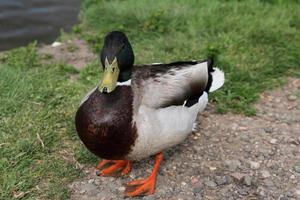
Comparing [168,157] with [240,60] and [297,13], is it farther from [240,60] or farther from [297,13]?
[297,13]

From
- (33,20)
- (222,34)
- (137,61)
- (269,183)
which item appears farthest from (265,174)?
(33,20)

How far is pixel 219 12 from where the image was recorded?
588 cm

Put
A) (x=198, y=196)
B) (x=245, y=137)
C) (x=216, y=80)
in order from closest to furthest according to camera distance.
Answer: (x=198, y=196)
(x=216, y=80)
(x=245, y=137)

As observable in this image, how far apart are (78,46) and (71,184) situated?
2368 mm

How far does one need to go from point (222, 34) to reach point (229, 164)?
2.09m

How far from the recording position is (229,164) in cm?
362

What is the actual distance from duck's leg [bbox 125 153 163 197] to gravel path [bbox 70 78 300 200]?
4 cm

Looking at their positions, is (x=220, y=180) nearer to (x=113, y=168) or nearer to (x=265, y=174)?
(x=265, y=174)

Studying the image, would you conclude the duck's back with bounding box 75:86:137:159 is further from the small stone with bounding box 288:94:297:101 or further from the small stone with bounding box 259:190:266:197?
the small stone with bounding box 288:94:297:101

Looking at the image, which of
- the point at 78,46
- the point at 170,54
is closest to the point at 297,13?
the point at 170,54

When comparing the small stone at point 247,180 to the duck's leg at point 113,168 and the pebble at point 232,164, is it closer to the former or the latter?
the pebble at point 232,164

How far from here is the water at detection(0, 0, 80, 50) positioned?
6.09m

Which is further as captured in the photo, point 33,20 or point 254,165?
point 33,20

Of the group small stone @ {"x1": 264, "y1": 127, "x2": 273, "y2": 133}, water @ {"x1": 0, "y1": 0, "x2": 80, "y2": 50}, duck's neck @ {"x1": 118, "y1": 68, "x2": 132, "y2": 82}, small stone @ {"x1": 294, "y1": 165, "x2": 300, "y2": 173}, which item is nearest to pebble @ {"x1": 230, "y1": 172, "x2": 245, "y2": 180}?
small stone @ {"x1": 294, "y1": 165, "x2": 300, "y2": 173}
